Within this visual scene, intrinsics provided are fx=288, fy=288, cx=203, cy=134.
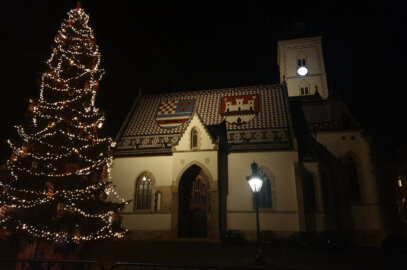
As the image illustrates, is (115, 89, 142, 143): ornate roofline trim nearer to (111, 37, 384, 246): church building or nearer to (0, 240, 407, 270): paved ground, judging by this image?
(111, 37, 384, 246): church building

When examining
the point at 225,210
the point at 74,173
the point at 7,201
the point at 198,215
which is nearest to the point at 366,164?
the point at 225,210

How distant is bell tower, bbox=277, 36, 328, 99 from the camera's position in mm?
39344

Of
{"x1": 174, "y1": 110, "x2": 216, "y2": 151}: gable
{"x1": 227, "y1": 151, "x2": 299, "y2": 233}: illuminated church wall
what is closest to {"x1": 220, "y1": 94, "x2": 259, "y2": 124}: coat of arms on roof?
{"x1": 174, "y1": 110, "x2": 216, "y2": 151}: gable

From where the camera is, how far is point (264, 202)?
21.8 meters

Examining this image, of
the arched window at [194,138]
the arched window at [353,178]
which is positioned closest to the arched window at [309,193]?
the arched window at [353,178]

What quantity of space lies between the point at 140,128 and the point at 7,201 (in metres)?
16.7

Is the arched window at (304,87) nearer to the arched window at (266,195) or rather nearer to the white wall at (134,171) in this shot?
the arched window at (266,195)

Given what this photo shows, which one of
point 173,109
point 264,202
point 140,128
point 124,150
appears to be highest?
point 173,109

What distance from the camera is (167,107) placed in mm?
28562

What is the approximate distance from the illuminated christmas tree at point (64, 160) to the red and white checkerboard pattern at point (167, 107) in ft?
48.5

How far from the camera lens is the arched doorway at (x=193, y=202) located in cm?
2265

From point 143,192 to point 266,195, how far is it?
9.98 metres

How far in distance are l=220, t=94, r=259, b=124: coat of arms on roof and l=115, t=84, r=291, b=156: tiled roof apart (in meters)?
0.17

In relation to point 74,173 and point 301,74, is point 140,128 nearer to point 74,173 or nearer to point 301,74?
point 74,173
